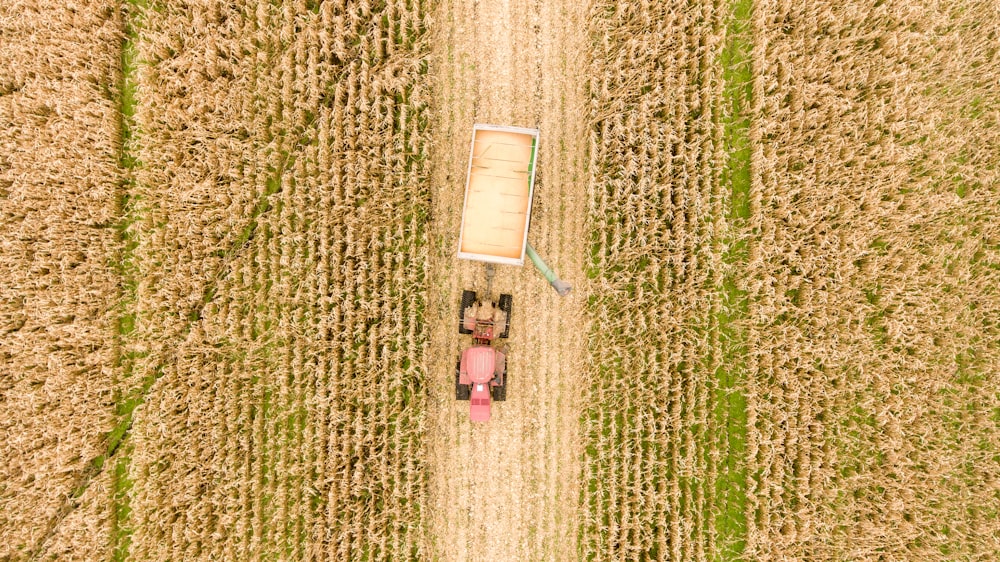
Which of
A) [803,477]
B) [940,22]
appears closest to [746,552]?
[803,477]

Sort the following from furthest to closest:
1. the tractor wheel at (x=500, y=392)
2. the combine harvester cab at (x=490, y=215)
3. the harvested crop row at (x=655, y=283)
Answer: the tractor wheel at (x=500, y=392), the harvested crop row at (x=655, y=283), the combine harvester cab at (x=490, y=215)

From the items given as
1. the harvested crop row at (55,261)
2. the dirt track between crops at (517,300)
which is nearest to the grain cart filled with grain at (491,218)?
the dirt track between crops at (517,300)

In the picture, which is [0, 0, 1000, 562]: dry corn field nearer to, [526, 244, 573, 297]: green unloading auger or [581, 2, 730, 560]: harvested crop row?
[581, 2, 730, 560]: harvested crop row

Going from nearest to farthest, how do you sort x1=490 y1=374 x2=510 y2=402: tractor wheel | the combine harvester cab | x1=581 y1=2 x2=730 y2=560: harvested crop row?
the combine harvester cab → x1=581 y1=2 x2=730 y2=560: harvested crop row → x1=490 y1=374 x2=510 y2=402: tractor wheel

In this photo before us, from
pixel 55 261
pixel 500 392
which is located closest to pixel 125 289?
pixel 55 261

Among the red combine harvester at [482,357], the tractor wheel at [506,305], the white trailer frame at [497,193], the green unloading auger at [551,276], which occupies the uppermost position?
Answer: the white trailer frame at [497,193]

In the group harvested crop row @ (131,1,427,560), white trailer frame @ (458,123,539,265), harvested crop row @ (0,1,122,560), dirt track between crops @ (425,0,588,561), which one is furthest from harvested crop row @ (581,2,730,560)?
harvested crop row @ (0,1,122,560)

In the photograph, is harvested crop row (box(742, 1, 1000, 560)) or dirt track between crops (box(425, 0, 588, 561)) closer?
harvested crop row (box(742, 1, 1000, 560))

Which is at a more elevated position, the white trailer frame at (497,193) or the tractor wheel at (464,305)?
the white trailer frame at (497,193)

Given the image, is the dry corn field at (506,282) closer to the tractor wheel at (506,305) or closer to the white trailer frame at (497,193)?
the tractor wheel at (506,305)
